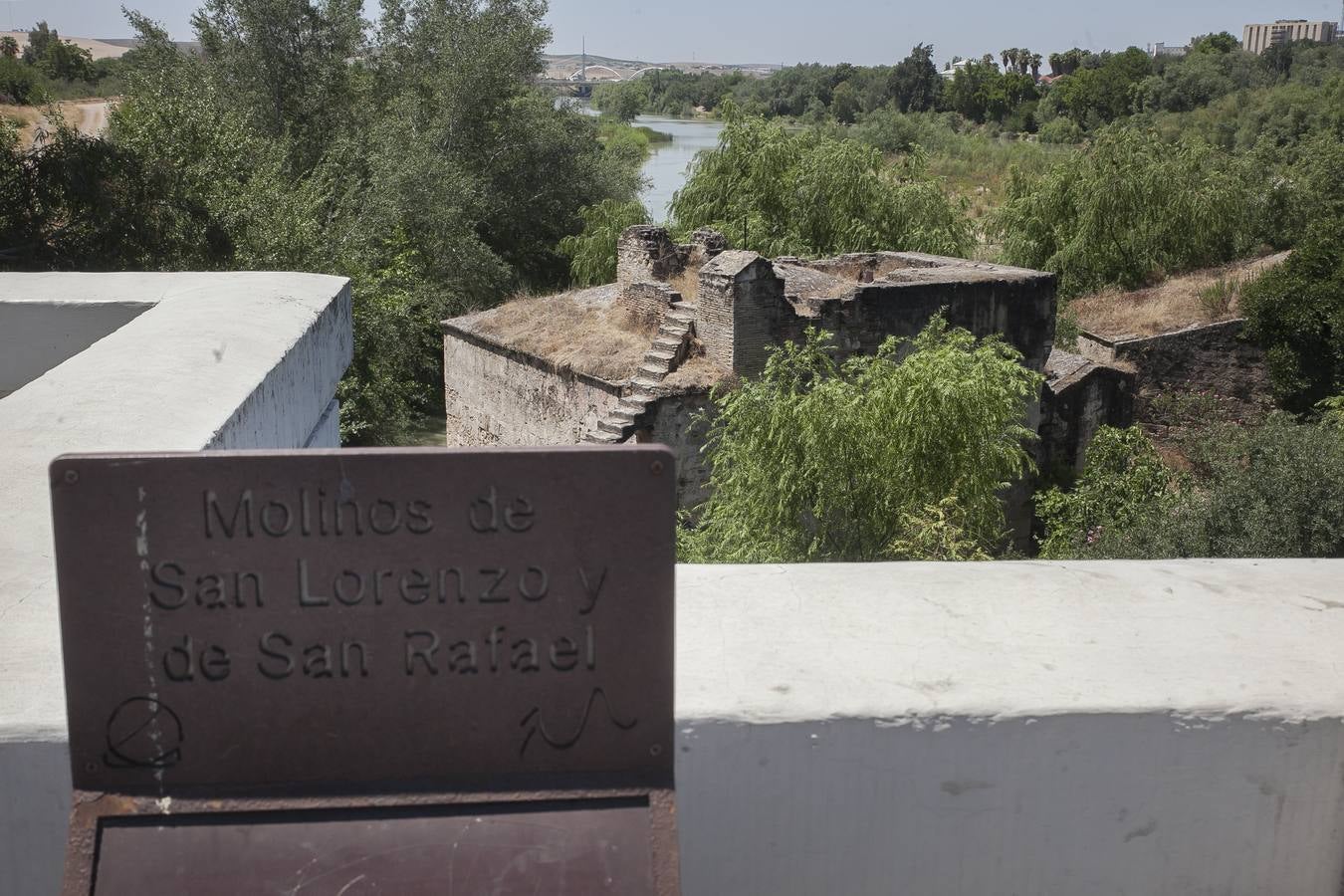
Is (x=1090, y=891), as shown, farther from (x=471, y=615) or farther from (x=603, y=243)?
(x=603, y=243)

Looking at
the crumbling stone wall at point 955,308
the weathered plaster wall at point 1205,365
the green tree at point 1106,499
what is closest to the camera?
the green tree at point 1106,499

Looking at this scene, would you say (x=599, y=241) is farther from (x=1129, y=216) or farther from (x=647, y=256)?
(x=1129, y=216)

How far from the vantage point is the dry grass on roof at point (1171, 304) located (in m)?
24.1

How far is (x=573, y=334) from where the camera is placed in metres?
18.3

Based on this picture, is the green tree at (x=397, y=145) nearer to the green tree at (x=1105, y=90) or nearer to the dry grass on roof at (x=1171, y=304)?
the dry grass on roof at (x=1171, y=304)

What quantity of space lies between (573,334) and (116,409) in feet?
49.6

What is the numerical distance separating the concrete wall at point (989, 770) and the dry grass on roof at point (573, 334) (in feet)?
45.8

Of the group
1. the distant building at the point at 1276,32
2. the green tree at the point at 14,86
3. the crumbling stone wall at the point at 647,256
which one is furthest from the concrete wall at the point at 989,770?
the distant building at the point at 1276,32

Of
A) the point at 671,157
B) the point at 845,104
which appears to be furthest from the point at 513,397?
the point at 845,104

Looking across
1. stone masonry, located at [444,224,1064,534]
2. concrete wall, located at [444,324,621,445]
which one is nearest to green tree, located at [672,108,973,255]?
stone masonry, located at [444,224,1064,534]

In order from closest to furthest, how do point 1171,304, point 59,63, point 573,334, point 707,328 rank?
point 707,328
point 573,334
point 1171,304
point 59,63

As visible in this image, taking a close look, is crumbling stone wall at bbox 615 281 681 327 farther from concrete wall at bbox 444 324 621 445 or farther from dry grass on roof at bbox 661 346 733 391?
dry grass on roof at bbox 661 346 733 391

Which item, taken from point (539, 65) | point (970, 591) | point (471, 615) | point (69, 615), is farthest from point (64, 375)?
point (539, 65)

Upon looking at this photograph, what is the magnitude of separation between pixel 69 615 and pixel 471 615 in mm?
547
